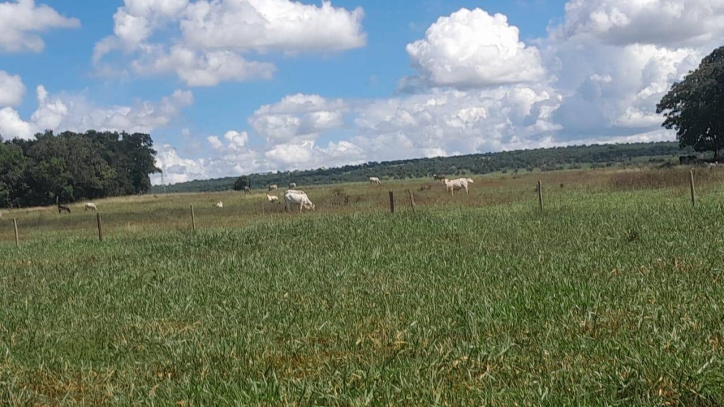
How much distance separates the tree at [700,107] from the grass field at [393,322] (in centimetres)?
4893

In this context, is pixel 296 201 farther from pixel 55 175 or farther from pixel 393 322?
pixel 55 175

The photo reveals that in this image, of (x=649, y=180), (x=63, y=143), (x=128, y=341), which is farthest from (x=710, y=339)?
(x=63, y=143)

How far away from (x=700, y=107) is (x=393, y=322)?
61.6m

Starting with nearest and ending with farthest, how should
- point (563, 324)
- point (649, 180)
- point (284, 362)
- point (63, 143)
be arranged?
1. point (284, 362)
2. point (563, 324)
3. point (649, 180)
4. point (63, 143)

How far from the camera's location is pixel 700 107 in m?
61.9

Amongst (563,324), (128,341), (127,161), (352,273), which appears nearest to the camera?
(563,324)

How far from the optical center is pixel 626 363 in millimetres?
6379

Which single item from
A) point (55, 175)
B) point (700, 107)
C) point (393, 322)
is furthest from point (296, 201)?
point (55, 175)

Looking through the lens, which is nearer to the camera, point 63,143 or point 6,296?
point 6,296

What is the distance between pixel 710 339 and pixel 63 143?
311ft

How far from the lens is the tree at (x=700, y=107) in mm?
60844

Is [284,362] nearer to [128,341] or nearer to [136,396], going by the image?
[136,396]

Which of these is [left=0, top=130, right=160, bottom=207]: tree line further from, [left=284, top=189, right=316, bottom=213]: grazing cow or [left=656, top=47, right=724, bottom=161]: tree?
[left=656, top=47, right=724, bottom=161]: tree

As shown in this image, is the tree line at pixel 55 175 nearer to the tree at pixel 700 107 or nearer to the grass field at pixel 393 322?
the tree at pixel 700 107
